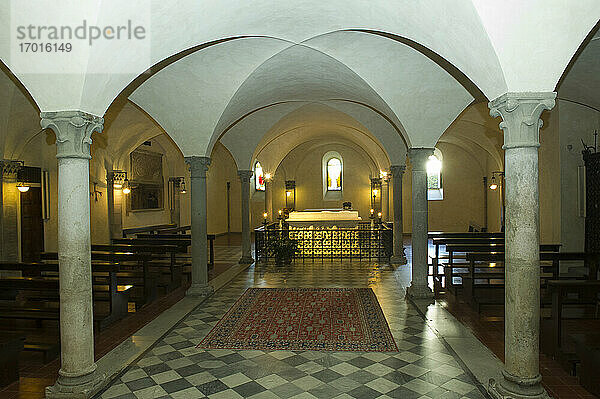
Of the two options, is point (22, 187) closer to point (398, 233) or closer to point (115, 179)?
point (115, 179)

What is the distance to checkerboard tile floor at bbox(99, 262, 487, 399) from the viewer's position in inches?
179

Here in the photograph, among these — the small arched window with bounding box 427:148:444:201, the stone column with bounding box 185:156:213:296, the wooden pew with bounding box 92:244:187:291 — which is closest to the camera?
the stone column with bounding box 185:156:213:296

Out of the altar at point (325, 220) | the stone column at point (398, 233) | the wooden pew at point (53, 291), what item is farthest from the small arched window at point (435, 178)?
the wooden pew at point (53, 291)

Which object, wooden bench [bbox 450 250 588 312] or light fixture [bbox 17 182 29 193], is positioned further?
light fixture [bbox 17 182 29 193]

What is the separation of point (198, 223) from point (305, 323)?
11.4ft

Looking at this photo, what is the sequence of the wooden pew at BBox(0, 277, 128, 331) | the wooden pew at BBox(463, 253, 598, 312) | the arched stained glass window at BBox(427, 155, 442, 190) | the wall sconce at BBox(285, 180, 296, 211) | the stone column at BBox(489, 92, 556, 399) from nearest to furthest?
1. the stone column at BBox(489, 92, 556, 399)
2. the wooden pew at BBox(0, 277, 128, 331)
3. the wooden pew at BBox(463, 253, 598, 312)
4. the arched stained glass window at BBox(427, 155, 442, 190)
5. the wall sconce at BBox(285, 180, 296, 211)

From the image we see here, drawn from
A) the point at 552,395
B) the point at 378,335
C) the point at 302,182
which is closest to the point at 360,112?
the point at 378,335

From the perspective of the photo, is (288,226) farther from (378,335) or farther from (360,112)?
(378,335)

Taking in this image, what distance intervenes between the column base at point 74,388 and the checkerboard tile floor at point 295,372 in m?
0.15

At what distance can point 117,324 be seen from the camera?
695cm

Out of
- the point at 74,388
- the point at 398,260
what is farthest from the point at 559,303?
the point at 398,260

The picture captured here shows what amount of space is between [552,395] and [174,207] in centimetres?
1672

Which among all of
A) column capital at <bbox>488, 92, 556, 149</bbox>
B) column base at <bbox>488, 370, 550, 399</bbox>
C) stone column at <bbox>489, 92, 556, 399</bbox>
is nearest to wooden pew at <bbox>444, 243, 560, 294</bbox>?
stone column at <bbox>489, 92, 556, 399</bbox>

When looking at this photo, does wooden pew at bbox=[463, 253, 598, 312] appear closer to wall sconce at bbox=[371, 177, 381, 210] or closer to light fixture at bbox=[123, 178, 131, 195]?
light fixture at bbox=[123, 178, 131, 195]
